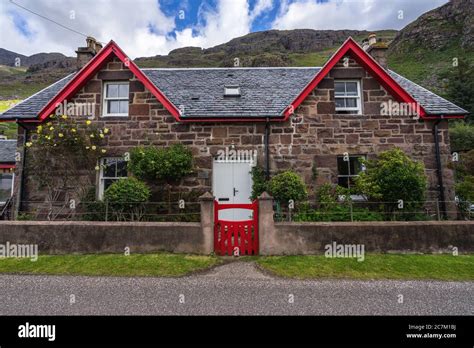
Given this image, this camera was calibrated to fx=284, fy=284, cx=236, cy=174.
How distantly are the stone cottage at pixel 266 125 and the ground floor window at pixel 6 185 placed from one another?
4.82 m

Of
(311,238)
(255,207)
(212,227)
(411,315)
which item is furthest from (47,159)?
(411,315)

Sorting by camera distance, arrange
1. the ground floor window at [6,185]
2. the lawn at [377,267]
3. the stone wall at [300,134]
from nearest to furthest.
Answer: the lawn at [377,267] < the stone wall at [300,134] < the ground floor window at [6,185]

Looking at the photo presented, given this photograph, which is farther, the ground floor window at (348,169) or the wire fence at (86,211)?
the ground floor window at (348,169)

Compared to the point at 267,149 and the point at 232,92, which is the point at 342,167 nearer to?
the point at 267,149

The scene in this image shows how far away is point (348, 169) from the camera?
11.8 meters

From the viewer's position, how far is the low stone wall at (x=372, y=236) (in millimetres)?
7527

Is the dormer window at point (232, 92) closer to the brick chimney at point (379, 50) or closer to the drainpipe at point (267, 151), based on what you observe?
the drainpipe at point (267, 151)

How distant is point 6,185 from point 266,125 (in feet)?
46.6

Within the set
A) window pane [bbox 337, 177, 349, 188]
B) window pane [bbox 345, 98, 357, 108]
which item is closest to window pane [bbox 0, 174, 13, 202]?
window pane [bbox 337, 177, 349, 188]

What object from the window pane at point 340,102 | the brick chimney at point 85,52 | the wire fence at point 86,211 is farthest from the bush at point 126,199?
the window pane at point 340,102

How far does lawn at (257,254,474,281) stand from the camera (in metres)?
6.23

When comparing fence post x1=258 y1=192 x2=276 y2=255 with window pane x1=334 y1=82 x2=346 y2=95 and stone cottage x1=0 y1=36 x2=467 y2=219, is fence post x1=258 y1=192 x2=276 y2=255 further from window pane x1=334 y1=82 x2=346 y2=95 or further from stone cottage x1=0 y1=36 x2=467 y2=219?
window pane x1=334 y1=82 x2=346 y2=95

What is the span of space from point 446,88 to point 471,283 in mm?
53182
